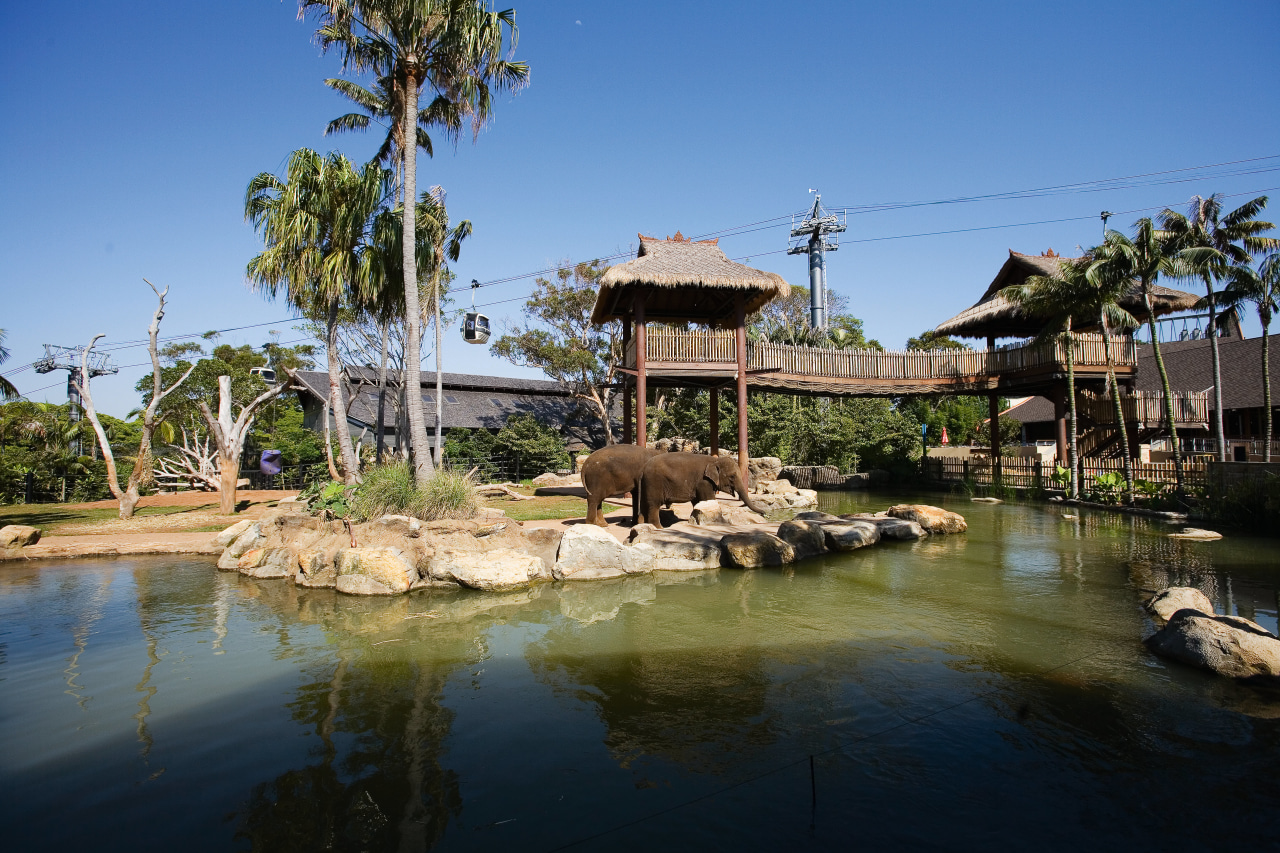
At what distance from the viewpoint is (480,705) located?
525cm

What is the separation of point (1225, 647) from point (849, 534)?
6363 mm

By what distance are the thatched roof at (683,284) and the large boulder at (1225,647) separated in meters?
12.5

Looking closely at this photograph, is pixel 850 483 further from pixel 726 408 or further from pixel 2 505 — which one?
pixel 2 505

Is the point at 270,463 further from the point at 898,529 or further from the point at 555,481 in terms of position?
the point at 898,529

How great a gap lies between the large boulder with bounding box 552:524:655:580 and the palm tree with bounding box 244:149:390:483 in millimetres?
7042

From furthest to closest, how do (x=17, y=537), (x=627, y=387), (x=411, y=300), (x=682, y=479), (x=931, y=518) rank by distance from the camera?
(x=627, y=387)
(x=931, y=518)
(x=411, y=300)
(x=682, y=479)
(x=17, y=537)

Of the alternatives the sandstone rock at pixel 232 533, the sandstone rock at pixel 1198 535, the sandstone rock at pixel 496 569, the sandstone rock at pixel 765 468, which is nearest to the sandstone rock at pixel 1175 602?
the sandstone rock at pixel 1198 535


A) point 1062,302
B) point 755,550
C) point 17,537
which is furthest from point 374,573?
point 1062,302

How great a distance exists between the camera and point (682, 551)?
10445 mm

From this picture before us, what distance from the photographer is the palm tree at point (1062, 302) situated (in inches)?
698

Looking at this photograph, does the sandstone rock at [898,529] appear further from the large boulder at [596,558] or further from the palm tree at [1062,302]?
the palm tree at [1062,302]

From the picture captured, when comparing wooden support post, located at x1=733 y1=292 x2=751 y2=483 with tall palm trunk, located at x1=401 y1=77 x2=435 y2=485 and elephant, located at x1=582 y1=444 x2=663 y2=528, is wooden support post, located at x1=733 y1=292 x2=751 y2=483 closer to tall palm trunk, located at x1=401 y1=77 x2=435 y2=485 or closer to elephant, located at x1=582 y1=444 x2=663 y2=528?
elephant, located at x1=582 y1=444 x2=663 y2=528

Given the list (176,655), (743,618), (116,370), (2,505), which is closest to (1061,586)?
(743,618)

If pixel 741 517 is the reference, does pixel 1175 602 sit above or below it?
below
